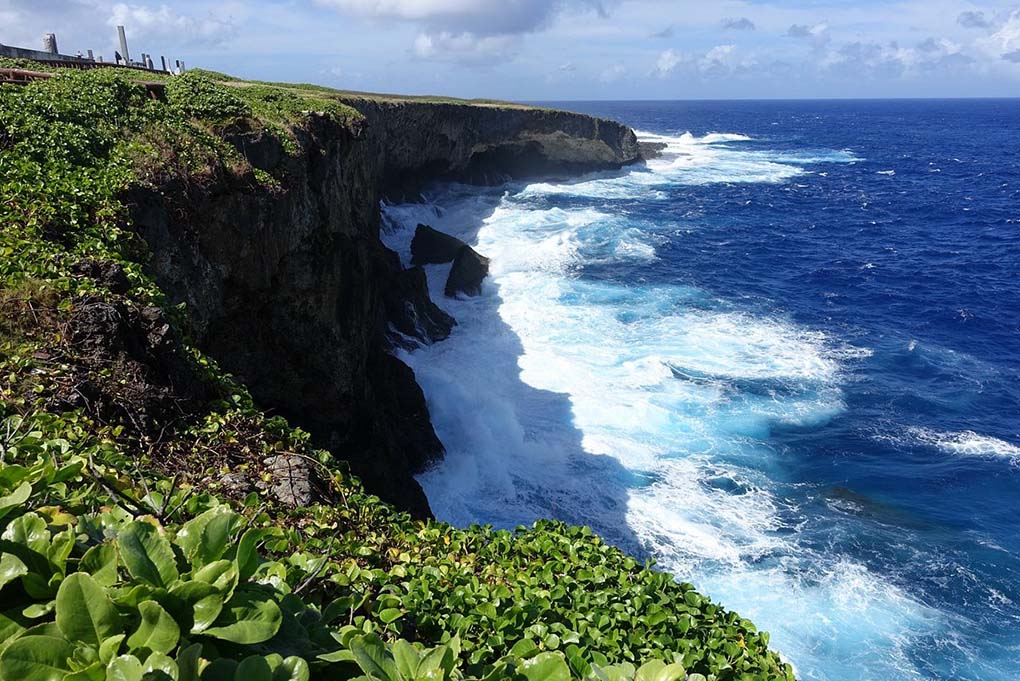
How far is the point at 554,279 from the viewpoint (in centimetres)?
3803

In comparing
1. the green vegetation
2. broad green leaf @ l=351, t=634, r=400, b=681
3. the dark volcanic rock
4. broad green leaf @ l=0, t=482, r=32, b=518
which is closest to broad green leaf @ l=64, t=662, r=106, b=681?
the green vegetation

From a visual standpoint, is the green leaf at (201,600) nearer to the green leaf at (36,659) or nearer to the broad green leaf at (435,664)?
the green leaf at (36,659)

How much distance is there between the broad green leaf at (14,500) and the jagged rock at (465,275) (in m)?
31.9

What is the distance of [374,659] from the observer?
2375 mm

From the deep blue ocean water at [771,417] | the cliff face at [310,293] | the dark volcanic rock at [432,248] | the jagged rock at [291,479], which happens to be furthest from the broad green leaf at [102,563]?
the dark volcanic rock at [432,248]

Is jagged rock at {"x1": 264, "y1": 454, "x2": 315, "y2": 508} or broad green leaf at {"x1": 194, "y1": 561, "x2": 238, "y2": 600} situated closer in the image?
broad green leaf at {"x1": 194, "y1": 561, "x2": 238, "y2": 600}

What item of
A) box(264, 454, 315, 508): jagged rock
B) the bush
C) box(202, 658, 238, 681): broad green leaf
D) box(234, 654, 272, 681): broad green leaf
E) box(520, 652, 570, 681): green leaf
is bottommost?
box(264, 454, 315, 508): jagged rock

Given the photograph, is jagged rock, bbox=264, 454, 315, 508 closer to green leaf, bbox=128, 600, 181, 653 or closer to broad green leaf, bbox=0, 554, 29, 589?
broad green leaf, bbox=0, 554, 29, 589

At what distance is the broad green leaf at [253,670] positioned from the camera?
81.1 inches

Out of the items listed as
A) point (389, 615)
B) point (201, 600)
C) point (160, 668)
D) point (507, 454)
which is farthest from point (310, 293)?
point (160, 668)

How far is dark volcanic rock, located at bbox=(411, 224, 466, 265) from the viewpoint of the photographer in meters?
37.8

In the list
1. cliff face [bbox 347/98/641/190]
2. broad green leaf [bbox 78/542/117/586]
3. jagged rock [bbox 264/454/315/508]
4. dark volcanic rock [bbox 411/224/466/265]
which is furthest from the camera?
cliff face [bbox 347/98/641/190]

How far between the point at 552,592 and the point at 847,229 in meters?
57.5

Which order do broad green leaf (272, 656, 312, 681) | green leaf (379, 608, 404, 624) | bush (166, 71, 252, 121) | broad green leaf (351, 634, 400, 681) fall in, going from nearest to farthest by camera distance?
broad green leaf (272, 656, 312, 681) < broad green leaf (351, 634, 400, 681) < green leaf (379, 608, 404, 624) < bush (166, 71, 252, 121)
